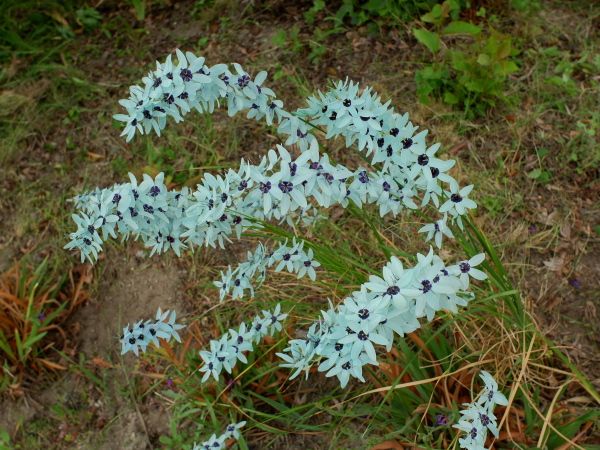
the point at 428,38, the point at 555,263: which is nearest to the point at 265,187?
the point at 555,263

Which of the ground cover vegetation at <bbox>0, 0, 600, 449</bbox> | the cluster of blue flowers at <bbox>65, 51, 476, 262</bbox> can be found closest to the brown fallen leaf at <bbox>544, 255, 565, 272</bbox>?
the ground cover vegetation at <bbox>0, 0, 600, 449</bbox>

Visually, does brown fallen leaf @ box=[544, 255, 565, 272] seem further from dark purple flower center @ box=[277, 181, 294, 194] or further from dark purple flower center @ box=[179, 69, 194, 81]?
dark purple flower center @ box=[179, 69, 194, 81]

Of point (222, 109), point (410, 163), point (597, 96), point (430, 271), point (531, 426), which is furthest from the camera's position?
point (222, 109)

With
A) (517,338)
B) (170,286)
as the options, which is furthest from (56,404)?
(517,338)

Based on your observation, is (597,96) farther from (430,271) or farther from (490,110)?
(430,271)

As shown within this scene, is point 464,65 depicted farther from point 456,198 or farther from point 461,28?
point 456,198

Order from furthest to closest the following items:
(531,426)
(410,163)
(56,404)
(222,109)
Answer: (222,109) → (56,404) → (531,426) → (410,163)
